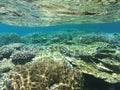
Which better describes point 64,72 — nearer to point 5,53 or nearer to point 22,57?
point 22,57

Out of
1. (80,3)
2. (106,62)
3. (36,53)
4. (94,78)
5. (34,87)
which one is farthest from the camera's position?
(80,3)

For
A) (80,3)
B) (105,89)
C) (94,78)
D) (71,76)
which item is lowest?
(105,89)

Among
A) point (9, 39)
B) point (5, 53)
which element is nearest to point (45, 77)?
point (5, 53)

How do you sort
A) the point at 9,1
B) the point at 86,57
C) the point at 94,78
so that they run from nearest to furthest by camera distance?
the point at 94,78 → the point at 86,57 → the point at 9,1

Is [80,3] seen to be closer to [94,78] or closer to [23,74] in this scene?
[94,78]

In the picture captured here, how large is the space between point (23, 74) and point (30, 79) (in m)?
0.41

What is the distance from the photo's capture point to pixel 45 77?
26.0ft

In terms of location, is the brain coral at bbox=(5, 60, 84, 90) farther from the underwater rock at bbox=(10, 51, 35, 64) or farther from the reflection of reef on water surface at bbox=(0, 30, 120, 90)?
the underwater rock at bbox=(10, 51, 35, 64)

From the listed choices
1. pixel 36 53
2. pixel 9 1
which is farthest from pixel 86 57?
pixel 9 1

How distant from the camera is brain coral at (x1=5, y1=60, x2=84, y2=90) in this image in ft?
25.3

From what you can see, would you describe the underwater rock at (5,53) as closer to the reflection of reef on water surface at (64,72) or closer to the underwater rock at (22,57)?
the reflection of reef on water surface at (64,72)

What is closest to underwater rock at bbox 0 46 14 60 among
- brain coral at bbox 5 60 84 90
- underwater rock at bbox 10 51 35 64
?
underwater rock at bbox 10 51 35 64

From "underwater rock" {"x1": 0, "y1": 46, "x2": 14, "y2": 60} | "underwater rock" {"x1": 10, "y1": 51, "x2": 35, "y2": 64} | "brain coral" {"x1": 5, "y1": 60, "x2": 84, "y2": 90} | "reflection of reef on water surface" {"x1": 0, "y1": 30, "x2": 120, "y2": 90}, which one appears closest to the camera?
"brain coral" {"x1": 5, "y1": 60, "x2": 84, "y2": 90}

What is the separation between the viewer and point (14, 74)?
8141 mm
